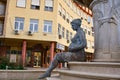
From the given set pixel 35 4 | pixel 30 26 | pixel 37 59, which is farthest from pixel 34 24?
pixel 37 59

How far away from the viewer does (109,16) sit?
5.99m

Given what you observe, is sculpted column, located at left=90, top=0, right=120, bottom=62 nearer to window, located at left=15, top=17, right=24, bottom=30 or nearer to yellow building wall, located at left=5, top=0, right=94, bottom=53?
yellow building wall, located at left=5, top=0, right=94, bottom=53

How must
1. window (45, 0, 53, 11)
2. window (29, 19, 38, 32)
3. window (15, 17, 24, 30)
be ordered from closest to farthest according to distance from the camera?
window (15, 17, 24, 30) → window (29, 19, 38, 32) → window (45, 0, 53, 11)

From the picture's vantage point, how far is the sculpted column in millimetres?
5863

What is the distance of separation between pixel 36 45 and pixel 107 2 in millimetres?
23643

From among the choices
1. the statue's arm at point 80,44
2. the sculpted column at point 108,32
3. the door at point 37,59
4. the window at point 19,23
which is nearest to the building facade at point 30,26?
the window at point 19,23

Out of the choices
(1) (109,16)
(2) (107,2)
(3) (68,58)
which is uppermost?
(2) (107,2)

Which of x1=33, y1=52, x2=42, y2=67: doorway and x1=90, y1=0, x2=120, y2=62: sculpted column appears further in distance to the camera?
x1=33, y1=52, x2=42, y2=67: doorway

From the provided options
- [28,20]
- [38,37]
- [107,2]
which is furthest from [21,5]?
[107,2]

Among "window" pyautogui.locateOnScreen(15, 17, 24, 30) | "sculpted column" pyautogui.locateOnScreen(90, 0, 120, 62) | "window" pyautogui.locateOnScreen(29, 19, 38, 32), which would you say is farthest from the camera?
"window" pyautogui.locateOnScreen(29, 19, 38, 32)

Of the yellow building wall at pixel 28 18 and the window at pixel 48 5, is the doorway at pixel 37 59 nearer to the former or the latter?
the yellow building wall at pixel 28 18

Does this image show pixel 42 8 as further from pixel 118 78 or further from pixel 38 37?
pixel 118 78

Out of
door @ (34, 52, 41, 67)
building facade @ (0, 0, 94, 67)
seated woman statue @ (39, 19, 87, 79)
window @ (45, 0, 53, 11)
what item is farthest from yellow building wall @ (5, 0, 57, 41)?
seated woman statue @ (39, 19, 87, 79)

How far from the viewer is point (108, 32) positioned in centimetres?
599
